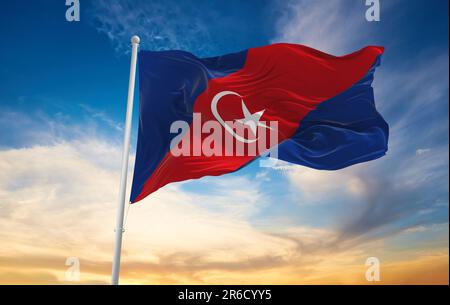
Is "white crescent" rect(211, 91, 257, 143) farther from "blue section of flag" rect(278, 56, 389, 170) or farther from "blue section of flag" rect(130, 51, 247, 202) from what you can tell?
"blue section of flag" rect(278, 56, 389, 170)

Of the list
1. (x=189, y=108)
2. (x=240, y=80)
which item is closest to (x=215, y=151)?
(x=189, y=108)

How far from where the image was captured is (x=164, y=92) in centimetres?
930

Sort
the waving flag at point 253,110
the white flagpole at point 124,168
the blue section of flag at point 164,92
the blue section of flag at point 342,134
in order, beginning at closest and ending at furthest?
the white flagpole at point 124,168
the blue section of flag at point 164,92
the waving flag at point 253,110
the blue section of flag at point 342,134

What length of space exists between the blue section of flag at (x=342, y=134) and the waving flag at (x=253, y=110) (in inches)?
0.9

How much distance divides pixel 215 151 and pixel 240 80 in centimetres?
210

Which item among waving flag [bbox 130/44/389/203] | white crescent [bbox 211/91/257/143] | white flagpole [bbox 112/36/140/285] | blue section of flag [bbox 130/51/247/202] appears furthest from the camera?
white crescent [bbox 211/91/257/143]

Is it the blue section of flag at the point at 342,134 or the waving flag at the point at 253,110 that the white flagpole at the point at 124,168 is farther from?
the blue section of flag at the point at 342,134

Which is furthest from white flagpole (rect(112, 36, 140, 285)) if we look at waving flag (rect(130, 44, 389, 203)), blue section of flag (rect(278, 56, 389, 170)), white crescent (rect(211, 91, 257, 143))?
blue section of flag (rect(278, 56, 389, 170))

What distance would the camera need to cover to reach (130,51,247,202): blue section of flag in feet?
28.7

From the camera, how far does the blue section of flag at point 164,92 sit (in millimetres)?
8734

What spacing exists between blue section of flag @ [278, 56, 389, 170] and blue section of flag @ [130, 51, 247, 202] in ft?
8.30

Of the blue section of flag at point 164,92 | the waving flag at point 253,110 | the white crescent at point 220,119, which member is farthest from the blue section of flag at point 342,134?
the blue section of flag at point 164,92
